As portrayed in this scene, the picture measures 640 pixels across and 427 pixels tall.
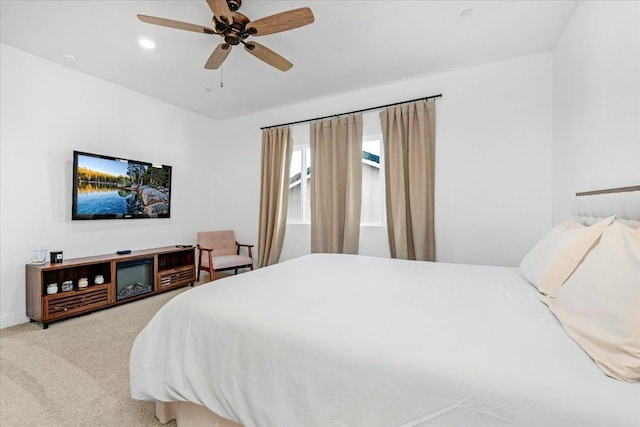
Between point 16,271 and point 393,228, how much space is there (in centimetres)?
409

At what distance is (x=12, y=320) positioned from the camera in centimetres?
277

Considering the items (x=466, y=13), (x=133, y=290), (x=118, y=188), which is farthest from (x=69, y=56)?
(x=466, y=13)

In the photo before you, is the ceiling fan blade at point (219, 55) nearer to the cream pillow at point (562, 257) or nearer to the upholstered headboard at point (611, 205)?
the cream pillow at point (562, 257)

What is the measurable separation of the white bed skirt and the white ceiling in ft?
8.86

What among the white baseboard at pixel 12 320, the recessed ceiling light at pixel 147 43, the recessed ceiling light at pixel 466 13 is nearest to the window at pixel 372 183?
the recessed ceiling light at pixel 466 13

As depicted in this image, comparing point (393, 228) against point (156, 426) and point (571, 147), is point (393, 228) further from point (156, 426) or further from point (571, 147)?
point (156, 426)

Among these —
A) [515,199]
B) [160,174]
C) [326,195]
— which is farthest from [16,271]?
[515,199]

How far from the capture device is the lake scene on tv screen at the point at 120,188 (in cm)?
325

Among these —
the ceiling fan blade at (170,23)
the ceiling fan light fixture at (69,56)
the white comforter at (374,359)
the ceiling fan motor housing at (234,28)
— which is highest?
the ceiling fan light fixture at (69,56)

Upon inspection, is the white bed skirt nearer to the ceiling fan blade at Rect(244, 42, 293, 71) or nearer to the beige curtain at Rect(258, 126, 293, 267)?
the ceiling fan blade at Rect(244, 42, 293, 71)

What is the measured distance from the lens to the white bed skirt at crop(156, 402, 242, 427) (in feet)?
4.19

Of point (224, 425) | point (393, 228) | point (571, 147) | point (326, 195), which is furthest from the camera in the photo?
point (326, 195)

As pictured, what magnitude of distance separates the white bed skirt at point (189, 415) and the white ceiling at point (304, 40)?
270 centimetres

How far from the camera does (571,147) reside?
2.36m
